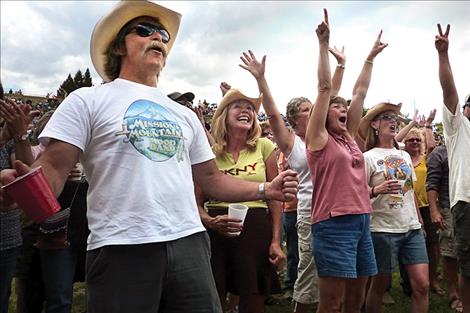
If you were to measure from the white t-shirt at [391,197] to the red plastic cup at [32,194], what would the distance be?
3242mm

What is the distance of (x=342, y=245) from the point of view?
3326mm

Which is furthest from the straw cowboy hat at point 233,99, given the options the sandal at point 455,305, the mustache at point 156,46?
the sandal at point 455,305

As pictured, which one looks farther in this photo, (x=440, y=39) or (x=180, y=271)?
(x=440, y=39)

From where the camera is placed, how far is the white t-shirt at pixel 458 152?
3820mm

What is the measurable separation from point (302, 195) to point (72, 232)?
203 cm

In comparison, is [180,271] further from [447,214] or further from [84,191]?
[447,214]

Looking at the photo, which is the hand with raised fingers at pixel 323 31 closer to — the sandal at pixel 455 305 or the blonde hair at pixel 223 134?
the blonde hair at pixel 223 134

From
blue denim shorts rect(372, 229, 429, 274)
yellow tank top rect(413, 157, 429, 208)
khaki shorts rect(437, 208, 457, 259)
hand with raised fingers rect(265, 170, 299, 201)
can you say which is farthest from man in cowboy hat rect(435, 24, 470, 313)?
hand with raised fingers rect(265, 170, 299, 201)

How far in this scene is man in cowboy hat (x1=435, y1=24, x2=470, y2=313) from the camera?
3.82 metres

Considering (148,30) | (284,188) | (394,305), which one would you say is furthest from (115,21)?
(394,305)

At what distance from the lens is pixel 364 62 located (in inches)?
172

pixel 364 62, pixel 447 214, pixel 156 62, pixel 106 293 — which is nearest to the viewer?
pixel 106 293

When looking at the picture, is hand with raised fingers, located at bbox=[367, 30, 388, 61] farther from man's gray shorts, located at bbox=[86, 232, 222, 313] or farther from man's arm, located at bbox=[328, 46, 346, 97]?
man's gray shorts, located at bbox=[86, 232, 222, 313]

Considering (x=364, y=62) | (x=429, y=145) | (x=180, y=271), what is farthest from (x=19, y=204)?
(x=429, y=145)
